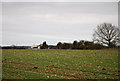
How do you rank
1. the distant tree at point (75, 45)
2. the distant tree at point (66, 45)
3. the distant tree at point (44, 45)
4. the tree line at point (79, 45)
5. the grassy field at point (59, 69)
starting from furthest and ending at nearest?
the distant tree at point (44, 45), the distant tree at point (66, 45), the distant tree at point (75, 45), the tree line at point (79, 45), the grassy field at point (59, 69)

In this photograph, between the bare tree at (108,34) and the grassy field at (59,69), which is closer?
the grassy field at (59,69)

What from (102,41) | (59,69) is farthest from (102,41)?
(59,69)

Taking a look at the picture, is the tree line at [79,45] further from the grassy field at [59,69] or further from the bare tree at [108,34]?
the grassy field at [59,69]

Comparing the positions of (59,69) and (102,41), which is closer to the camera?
(59,69)

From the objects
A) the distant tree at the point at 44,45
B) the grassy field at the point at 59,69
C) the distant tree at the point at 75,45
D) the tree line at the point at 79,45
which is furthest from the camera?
the distant tree at the point at 44,45

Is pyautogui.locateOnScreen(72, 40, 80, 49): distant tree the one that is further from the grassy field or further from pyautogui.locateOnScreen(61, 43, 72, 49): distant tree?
the grassy field

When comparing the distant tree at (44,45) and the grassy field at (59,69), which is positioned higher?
the distant tree at (44,45)

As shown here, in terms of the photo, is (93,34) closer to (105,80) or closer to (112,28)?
(112,28)

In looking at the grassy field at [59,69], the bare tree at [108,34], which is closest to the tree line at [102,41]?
the bare tree at [108,34]

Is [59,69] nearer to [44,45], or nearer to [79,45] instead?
[79,45]

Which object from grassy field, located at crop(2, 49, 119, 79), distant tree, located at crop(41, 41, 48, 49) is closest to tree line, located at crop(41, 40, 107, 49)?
distant tree, located at crop(41, 41, 48, 49)

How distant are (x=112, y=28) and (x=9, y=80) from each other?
63.7m

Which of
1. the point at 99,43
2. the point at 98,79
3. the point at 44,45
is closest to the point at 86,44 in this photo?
the point at 99,43

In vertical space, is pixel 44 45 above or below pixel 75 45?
above
